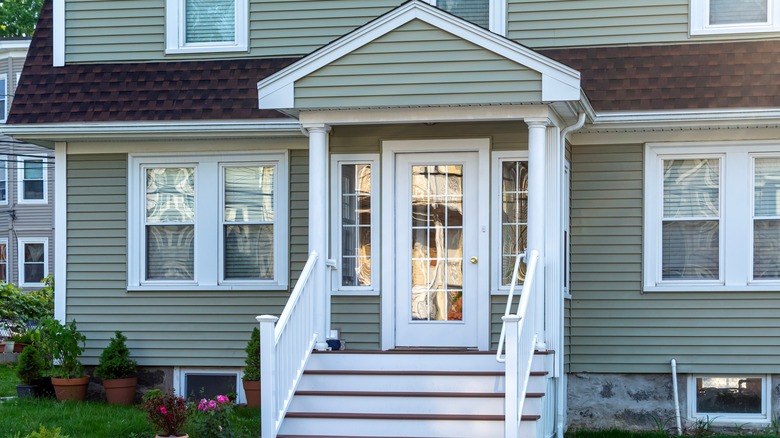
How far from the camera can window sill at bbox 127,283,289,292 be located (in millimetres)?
11344

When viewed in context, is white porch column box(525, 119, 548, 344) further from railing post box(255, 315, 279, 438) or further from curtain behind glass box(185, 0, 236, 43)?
curtain behind glass box(185, 0, 236, 43)

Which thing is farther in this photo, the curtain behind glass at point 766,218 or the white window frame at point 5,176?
the white window frame at point 5,176

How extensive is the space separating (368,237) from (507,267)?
143 cm

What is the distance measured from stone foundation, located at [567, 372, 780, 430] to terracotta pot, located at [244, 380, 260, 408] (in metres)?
3.14

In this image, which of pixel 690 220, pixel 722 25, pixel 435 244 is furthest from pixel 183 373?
pixel 722 25

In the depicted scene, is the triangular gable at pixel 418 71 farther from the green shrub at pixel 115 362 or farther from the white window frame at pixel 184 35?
the green shrub at pixel 115 362

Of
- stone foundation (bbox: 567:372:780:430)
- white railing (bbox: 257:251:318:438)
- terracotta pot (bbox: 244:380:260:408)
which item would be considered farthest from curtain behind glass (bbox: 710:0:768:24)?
terracotta pot (bbox: 244:380:260:408)

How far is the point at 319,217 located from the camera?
31.3ft

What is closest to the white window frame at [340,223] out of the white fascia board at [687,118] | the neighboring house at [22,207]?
the white fascia board at [687,118]

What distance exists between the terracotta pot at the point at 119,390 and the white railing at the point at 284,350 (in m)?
2.87

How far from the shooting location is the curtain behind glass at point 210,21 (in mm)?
11688

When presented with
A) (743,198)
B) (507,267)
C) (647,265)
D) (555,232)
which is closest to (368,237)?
(507,267)

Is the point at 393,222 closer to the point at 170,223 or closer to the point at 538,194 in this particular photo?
the point at 538,194

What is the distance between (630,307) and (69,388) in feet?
19.3
